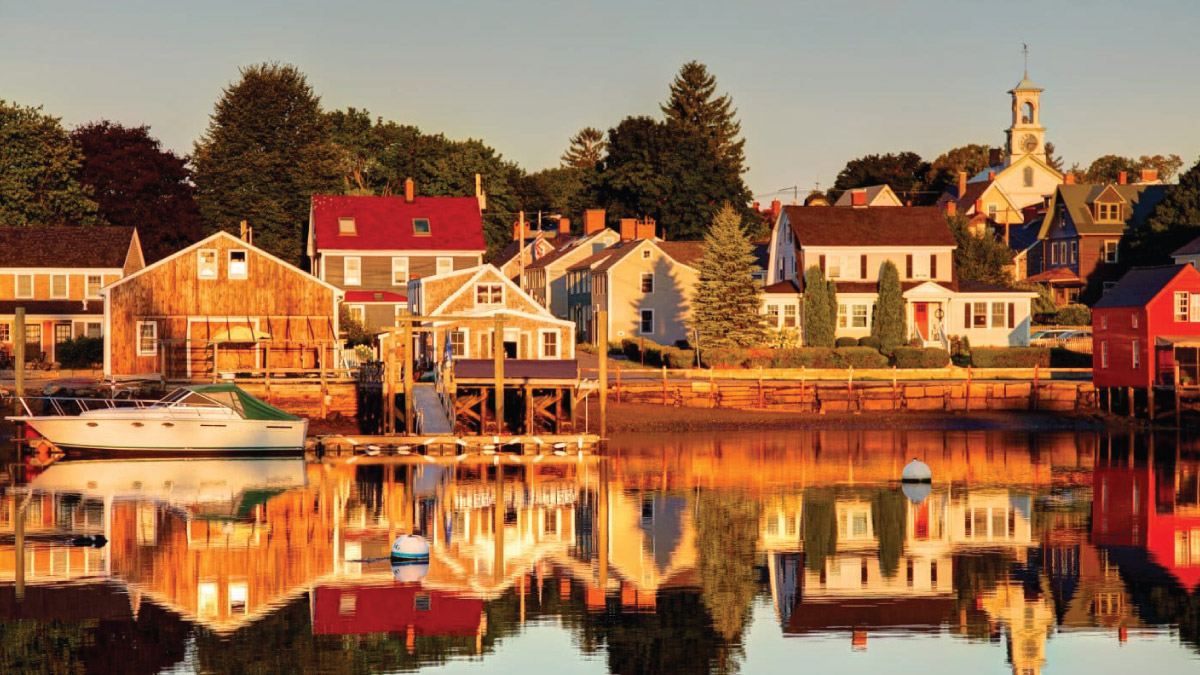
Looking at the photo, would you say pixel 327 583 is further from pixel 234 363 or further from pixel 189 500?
pixel 234 363

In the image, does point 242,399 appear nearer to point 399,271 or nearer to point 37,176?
point 399,271

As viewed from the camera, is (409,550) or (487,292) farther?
(487,292)

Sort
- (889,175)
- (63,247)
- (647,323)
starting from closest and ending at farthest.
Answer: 1. (63,247)
2. (647,323)
3. (889,175)

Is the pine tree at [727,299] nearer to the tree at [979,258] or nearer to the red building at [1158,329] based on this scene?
the red building at [1158,329]

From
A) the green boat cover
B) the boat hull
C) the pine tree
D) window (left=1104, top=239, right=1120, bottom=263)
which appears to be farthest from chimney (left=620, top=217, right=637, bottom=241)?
the boat hull

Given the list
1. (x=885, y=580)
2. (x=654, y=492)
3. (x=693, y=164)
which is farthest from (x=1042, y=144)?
(x=885, y=580)

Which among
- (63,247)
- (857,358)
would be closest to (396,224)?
(63,247)

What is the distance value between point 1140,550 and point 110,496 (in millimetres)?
25987

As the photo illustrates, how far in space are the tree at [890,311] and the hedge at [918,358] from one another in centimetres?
333

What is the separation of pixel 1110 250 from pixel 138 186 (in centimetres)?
6189

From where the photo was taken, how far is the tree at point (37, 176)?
9250 cm

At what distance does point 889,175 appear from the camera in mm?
156125

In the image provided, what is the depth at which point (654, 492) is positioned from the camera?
152ft

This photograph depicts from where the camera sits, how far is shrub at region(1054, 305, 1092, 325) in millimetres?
94500
